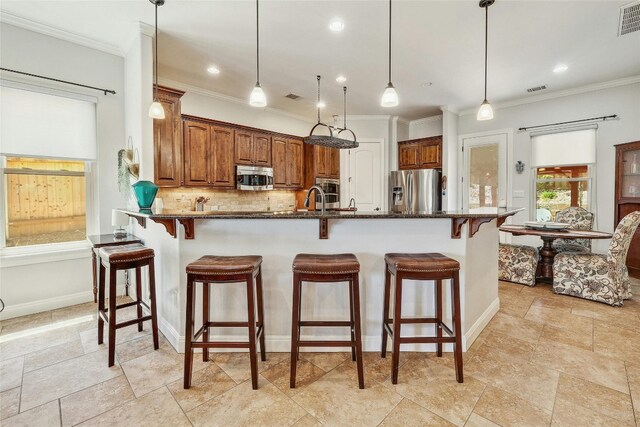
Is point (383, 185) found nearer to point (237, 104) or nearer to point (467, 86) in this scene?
point (467, 86)

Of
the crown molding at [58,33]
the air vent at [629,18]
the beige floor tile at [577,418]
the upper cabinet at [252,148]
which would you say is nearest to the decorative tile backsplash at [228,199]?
the upper cabinet at [252,148]

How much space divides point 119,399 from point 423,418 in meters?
1.74

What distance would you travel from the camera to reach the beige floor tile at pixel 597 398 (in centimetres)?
158

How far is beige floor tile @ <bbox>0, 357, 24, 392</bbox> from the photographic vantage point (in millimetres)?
1847

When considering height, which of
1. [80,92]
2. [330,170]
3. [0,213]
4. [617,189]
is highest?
[80,92]

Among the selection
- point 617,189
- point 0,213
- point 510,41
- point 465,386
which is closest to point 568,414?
point 465,386

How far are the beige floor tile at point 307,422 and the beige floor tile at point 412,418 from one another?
342 millimetres

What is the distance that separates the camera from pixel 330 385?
6.01 ft

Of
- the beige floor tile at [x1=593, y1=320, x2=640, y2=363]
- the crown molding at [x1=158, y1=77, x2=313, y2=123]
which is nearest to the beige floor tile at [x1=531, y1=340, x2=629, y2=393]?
the beige floor tile at [x1=593, y1=320, x2=640, y2=363]

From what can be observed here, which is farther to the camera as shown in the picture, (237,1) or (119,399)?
(237,1)

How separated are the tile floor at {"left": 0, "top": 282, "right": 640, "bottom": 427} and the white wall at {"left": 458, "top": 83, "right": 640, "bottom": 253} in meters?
2.67

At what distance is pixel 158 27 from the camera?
2.92 meters

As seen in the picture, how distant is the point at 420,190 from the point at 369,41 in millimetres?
3202

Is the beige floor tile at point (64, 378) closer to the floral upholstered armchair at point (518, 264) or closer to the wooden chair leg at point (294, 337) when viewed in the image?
the wooden chair leg at point (294, 337)
